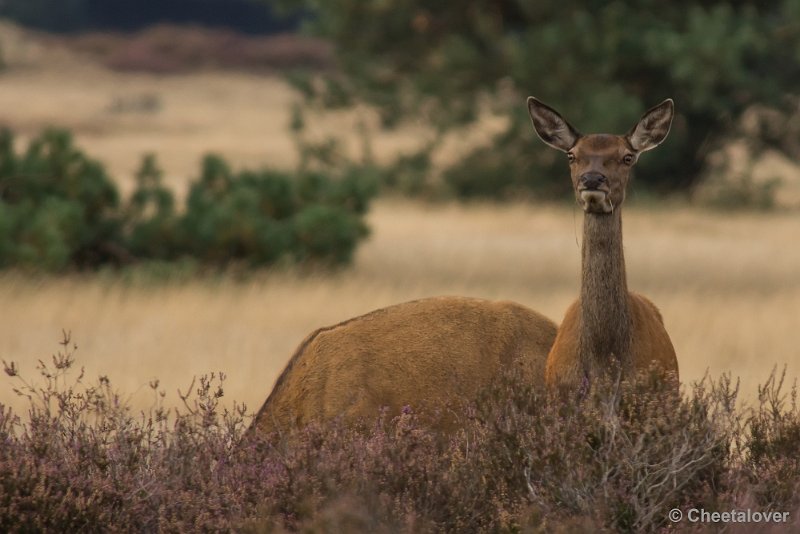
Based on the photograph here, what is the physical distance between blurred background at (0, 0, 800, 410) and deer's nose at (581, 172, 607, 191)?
351cm

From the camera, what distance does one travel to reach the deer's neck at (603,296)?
18.6 ft

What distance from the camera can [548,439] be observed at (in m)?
5.21

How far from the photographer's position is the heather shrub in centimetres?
517

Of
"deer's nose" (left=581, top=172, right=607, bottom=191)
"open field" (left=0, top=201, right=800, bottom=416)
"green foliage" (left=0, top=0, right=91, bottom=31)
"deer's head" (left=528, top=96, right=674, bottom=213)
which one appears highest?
"green foliage" (left=0, top=0, right=91, bottom=31)

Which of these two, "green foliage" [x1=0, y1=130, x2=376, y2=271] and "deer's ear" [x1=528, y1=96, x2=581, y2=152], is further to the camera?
"green foliage" [x1=0, y1=130, x2=376, y2=271]

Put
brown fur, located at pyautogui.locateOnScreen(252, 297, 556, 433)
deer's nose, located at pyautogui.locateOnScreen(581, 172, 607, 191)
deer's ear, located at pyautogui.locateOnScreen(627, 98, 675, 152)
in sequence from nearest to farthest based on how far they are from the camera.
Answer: deer's nose, located at pyautogui.locateOnScreen(581, 172, 607, 191) < deer's ear, located at pyautogui.locateOnScreen(627, 98, 675, 152) < brown fur, located at pyautogui.locateOnScreen(252, 297, 556, 433)

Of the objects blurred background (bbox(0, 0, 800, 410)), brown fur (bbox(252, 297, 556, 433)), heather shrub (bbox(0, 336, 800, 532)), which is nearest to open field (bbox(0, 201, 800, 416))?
blurred background (bbox(0, 0, 800, 410))

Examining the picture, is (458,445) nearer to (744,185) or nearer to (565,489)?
(565,489)

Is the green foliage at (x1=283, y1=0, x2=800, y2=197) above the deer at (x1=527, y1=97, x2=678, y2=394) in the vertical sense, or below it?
above

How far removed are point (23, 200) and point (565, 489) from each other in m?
10.4

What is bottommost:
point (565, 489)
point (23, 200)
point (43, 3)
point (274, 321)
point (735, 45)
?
point (565, 489)

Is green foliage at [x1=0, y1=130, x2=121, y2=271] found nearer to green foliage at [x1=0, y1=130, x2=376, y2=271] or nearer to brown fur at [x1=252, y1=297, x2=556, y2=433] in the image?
green foliage at [x1=0, y1=130, x2=376, y2=271]

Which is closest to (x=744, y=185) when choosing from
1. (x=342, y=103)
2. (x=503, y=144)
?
(x=503, y=144)

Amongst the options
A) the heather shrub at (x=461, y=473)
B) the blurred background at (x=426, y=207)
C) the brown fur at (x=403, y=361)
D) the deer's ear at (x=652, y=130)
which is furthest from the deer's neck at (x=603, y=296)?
the blurred background at (x=426, y=207)
